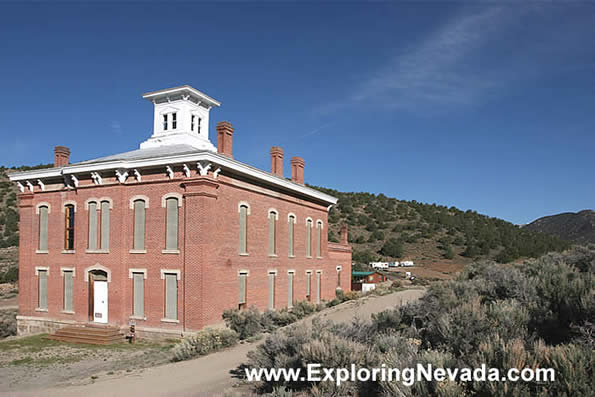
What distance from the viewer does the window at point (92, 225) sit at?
885 inches

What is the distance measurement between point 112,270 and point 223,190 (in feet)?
21.0

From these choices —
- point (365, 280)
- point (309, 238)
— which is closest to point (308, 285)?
point (309, 238)

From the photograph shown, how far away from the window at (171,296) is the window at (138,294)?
55.4 inches

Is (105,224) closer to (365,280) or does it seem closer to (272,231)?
(272,231)

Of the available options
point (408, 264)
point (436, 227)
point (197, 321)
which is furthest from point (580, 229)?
point (197, 321)

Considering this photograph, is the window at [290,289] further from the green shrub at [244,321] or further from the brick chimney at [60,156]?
the brick chimney at [60,156]

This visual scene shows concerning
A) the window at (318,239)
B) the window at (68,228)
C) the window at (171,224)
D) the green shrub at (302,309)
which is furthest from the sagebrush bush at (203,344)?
the window at (318,239)

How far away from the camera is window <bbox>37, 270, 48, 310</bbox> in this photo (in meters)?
24.2

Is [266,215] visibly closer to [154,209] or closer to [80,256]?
[154,209]

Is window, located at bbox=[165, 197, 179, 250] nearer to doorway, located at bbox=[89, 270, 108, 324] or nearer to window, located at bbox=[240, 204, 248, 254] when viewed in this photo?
window, located at bbox=[240, 204, 248, 254]

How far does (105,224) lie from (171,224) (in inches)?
151

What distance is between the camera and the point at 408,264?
5541cm

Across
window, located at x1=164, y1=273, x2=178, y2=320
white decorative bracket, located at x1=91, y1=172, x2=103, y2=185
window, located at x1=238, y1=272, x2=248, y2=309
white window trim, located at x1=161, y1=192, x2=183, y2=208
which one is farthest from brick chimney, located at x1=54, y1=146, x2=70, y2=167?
window, located at x1=238, y1=272, x2=248, y2=309

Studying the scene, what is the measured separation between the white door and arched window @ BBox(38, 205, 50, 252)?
186 inches
